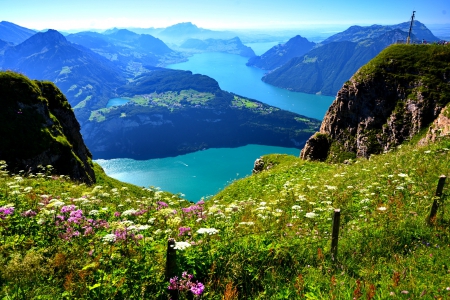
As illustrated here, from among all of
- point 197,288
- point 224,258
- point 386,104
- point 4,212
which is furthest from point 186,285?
point 386,104

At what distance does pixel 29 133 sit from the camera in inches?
1618

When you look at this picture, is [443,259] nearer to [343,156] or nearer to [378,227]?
[378,227]

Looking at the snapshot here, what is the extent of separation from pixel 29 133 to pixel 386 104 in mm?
75354

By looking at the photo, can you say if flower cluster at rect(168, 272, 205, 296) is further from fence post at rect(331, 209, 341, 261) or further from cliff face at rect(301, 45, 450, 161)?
cliff face at rect(301, 45, 450, 161)

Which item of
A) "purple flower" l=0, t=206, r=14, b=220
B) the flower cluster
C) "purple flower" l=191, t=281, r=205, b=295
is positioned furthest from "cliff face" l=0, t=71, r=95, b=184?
"purple flower" l=191, t=281, r=205, b=295

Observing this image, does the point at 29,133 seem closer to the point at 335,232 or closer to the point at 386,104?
the point at 335,232

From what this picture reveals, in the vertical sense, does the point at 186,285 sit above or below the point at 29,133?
above

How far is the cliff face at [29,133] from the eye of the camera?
125 feet

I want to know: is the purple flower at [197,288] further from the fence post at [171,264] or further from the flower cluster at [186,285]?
the fence post at [171,264]

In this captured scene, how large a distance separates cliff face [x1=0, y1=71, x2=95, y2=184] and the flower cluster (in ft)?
127

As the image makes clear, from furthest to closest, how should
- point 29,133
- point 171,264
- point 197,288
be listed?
point 29,133
point 171,264
point 197,288

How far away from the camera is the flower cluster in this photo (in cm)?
585

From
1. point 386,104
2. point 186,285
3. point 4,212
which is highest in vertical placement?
point 386,104

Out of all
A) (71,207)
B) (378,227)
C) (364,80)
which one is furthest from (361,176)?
(364,80)
